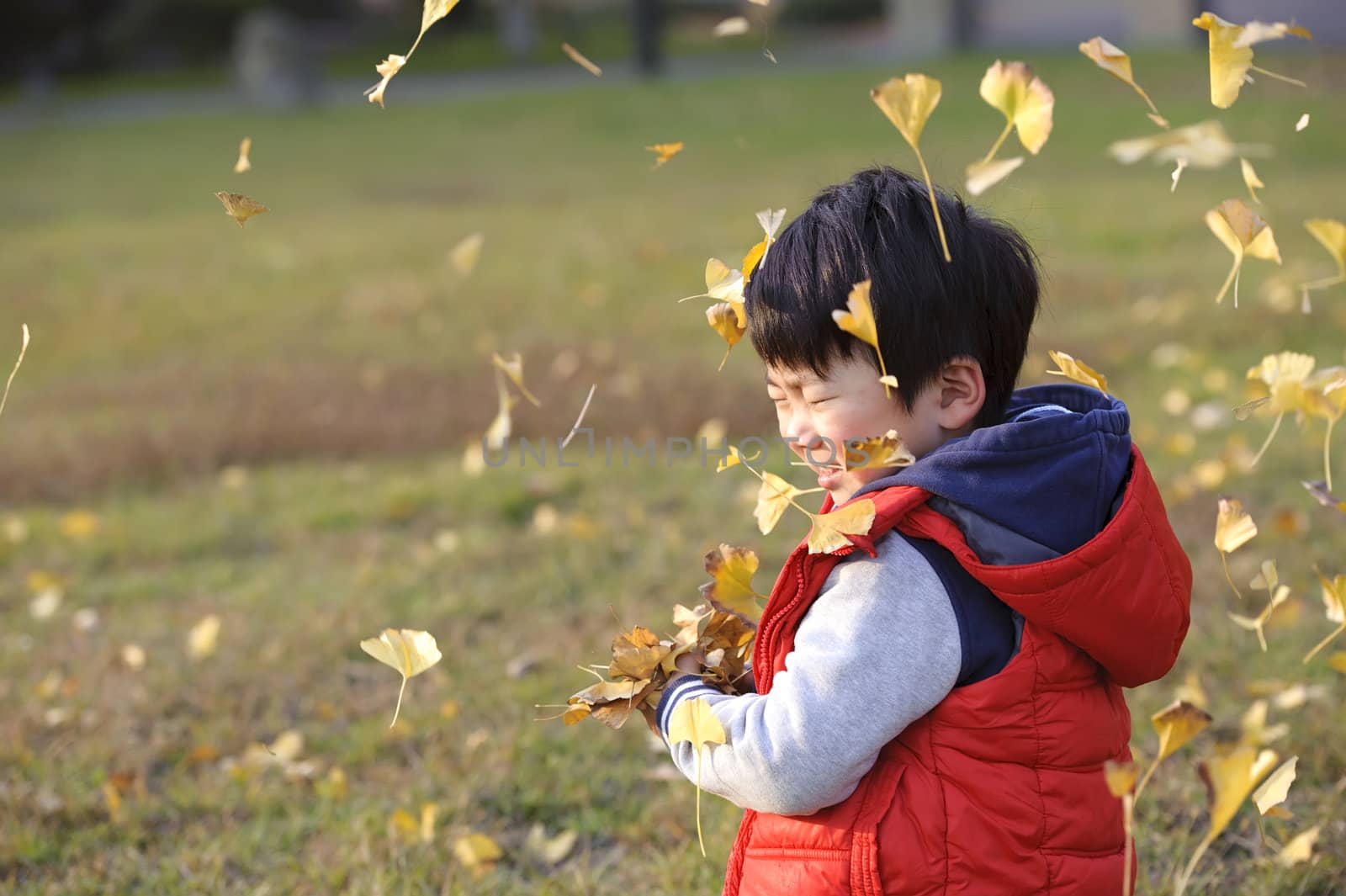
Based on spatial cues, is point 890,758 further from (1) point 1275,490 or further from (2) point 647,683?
(1) point 1275,490

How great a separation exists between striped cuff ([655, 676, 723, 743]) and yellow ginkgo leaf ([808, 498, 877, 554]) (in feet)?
0.93

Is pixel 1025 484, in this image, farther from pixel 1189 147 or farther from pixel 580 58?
pixel 580 58

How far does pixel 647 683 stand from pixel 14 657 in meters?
2.22

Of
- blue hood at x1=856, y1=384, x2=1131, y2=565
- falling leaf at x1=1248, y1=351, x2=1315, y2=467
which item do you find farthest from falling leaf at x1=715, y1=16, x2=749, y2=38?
falling leaf at x1=1248, y1=351, x2=1315, y2=467

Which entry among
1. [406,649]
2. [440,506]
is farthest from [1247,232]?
[440,506]

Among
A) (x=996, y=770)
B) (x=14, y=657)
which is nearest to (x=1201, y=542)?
(x=996, y=770)

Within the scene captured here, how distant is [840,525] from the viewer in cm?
141

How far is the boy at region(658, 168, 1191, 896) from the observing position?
1417mm

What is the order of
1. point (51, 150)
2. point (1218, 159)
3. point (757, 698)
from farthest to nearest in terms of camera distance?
point (51, 150), point (757, 698), point (1218, 159)

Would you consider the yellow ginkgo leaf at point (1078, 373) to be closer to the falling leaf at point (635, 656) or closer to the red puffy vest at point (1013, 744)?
the red puffy vest at point (1013, 744)

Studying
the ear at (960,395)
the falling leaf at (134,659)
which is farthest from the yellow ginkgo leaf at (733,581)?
the falling leaf at (134,659)

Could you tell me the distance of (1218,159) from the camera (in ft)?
4.56

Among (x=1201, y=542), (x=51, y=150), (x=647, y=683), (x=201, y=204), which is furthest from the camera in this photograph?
(x=51, y=150)

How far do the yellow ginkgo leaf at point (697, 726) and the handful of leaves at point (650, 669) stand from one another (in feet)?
0.31
